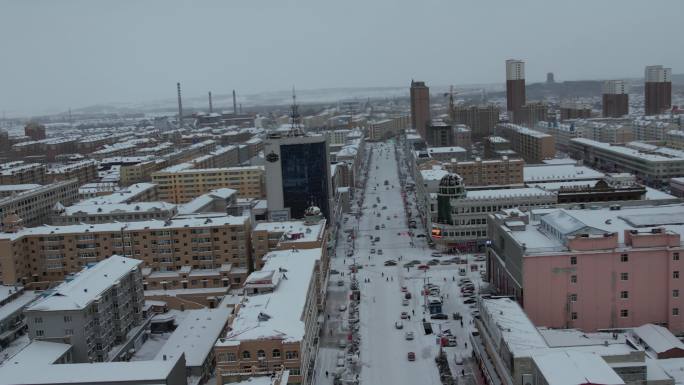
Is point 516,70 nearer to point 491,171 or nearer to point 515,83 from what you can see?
point 515,83

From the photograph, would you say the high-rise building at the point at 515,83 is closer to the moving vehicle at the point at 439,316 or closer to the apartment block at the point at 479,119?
the apartment block at the point at 479,119

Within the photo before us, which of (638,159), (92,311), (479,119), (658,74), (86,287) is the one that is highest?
(658,74)

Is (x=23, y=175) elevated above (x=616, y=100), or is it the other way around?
(x=616, y=100)

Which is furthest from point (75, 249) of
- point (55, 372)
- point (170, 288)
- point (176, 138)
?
point (176, 138)

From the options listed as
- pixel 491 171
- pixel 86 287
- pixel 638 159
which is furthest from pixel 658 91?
pixel 86 287

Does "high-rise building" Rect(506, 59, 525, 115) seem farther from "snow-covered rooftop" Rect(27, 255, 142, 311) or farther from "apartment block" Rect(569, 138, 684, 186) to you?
"snow-covered rooftop" Rect(27, 255, 142, 311)

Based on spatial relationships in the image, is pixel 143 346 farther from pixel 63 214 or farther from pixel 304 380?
pixel 63 214
